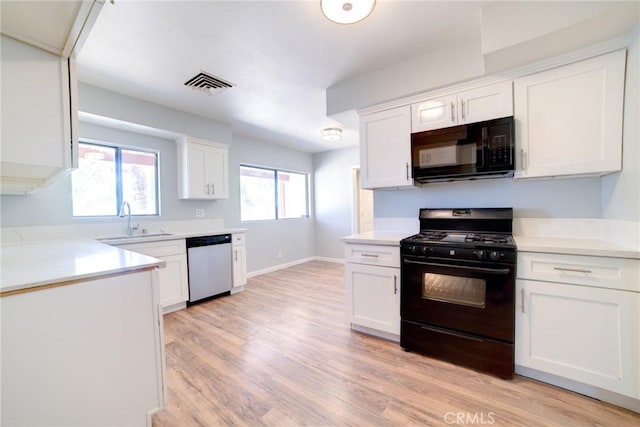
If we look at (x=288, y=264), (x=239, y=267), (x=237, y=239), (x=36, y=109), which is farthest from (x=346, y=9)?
(x=288, y=264)

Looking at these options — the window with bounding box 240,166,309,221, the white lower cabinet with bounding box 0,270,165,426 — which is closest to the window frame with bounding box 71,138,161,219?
the window with bounding box 240,166,309,221

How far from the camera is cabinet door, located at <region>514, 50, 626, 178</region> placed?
5.32 ft

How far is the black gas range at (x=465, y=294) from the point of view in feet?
5.57

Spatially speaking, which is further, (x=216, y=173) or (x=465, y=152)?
(x=216, y=173)

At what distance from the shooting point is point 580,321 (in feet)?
4.99

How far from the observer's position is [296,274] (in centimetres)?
462

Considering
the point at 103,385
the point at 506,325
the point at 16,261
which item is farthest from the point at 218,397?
the point at 506,325

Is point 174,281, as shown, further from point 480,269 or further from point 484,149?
point 484,149

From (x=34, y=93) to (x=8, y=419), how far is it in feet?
4.68

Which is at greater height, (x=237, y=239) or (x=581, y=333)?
(x=237, y=239)

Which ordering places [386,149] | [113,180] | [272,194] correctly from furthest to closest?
[272,194]
[113,180]
[386,149]

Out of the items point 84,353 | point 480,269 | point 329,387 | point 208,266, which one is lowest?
point 329,387

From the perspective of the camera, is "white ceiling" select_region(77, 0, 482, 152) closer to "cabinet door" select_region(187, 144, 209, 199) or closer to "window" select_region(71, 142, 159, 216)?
"cabinet door" select_region(187, 144, 209, 199)

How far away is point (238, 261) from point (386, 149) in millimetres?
2568
